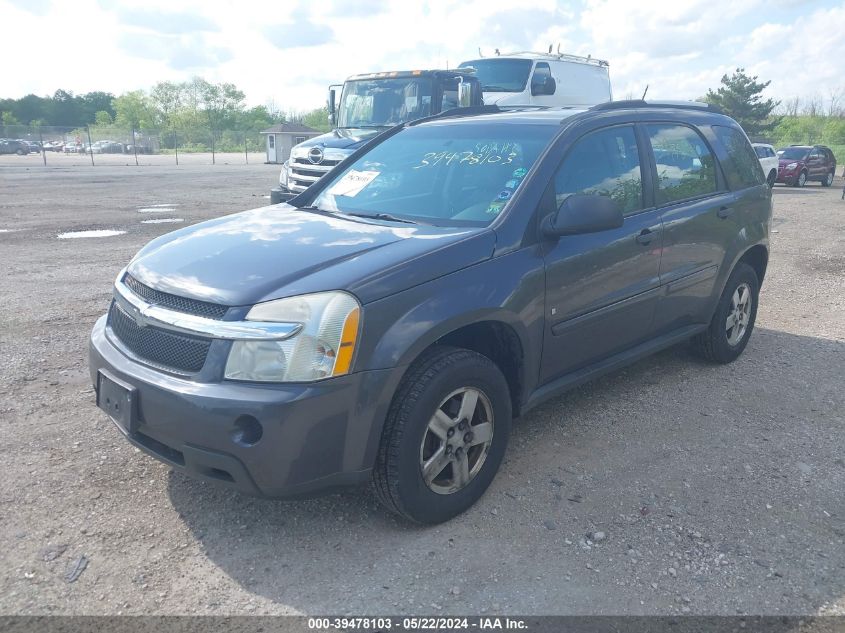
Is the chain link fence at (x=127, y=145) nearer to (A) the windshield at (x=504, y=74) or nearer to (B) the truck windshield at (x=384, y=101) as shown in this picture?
(A) the windshield at (x=504, y=74)

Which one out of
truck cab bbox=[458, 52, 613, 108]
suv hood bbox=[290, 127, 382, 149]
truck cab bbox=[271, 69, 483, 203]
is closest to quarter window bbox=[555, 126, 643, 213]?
truck cab bbox=[271, 69, 483, 203]

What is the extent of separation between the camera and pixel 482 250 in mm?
3232

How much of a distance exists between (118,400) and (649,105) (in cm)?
363

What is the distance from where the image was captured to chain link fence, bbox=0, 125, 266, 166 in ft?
139

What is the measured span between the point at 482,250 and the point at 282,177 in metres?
10.2

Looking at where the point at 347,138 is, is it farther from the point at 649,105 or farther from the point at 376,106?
the point at 649,105

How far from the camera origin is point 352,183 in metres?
4.35

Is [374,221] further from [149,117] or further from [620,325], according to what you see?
[149,117]

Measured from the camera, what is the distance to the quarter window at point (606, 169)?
376 cm

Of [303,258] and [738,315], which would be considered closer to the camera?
[303,258]

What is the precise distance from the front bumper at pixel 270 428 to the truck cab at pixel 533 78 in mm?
10768

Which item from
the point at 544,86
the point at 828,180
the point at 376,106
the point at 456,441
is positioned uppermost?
the point at 544,86

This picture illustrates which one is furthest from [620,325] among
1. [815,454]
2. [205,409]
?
[205,409]

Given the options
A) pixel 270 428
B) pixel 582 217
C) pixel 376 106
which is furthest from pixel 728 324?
pixel 376 106
